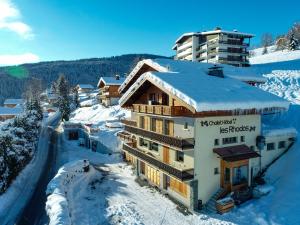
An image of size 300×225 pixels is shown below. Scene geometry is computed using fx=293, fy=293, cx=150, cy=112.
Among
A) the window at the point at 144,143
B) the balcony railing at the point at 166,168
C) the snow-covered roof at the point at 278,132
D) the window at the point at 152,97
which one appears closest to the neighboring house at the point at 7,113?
the window at the point at 144,143

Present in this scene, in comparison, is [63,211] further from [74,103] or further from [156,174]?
[74,103]

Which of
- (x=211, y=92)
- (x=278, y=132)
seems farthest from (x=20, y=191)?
(x=278, y=132)

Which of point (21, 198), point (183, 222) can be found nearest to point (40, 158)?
point (21, 198)

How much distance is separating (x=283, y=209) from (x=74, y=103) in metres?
92.3

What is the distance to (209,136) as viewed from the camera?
85.4 feet

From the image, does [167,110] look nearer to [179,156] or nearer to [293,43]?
[179,156]

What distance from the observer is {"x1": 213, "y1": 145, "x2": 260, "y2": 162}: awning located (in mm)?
25375

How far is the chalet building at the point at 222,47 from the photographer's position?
74.0 metres

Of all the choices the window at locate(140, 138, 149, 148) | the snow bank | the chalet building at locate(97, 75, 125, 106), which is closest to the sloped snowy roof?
the window at locate(140, 138, 149, 148)

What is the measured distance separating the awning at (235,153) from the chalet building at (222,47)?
49890 mm

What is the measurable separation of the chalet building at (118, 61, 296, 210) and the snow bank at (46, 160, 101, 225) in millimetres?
8917

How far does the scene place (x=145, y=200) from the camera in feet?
94.1

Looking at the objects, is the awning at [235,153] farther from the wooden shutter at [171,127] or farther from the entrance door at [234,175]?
the wooden shutter at [171,127]

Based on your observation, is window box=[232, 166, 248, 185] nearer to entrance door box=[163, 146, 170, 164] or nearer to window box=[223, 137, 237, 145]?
window box=[223, 137, 237, 145]
